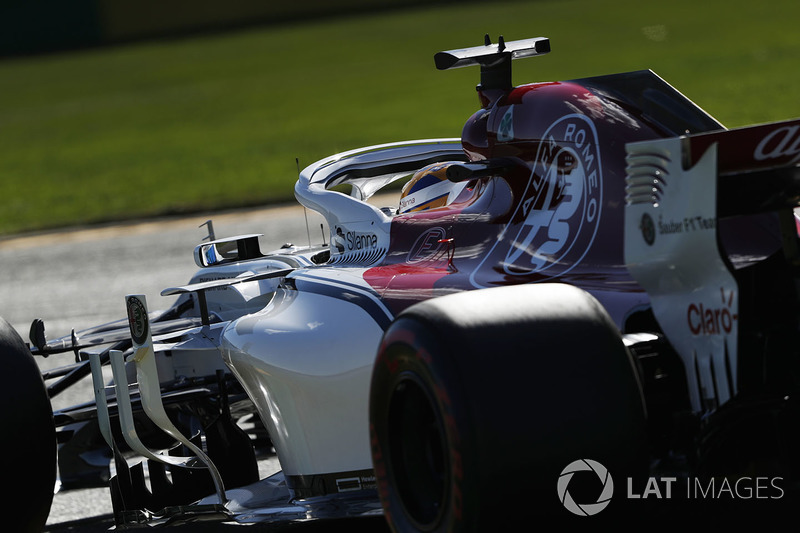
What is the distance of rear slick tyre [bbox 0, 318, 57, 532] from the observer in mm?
→ 4254

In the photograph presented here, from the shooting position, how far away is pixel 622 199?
363 cm

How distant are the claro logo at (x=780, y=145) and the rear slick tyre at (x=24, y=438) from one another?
8.99ft

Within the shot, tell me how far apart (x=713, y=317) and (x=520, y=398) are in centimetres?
62

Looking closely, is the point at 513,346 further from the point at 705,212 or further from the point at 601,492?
the point at 705,212

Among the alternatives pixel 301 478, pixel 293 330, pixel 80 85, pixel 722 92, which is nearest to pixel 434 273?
pixel 293 330

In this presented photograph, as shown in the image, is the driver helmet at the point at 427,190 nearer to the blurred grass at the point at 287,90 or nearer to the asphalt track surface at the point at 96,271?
the asphalt track surface at the point at 96,271

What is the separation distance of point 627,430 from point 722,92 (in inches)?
1055

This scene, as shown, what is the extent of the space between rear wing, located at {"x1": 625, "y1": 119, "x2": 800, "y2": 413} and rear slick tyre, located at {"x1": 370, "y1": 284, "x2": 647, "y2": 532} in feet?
1.03

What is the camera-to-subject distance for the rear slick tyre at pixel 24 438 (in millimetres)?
4254

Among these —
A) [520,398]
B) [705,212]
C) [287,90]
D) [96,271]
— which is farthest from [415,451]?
[287,90]

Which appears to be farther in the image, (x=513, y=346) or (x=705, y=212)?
(x=705, y=212)

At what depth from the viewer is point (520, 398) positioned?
275 cm

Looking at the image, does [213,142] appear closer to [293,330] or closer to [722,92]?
[722,92]

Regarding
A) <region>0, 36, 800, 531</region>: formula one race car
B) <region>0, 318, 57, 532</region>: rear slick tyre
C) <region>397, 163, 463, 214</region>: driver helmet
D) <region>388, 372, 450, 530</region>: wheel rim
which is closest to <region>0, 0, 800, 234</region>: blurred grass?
<region>397, 163, 463, 214</region>: driver helmet
